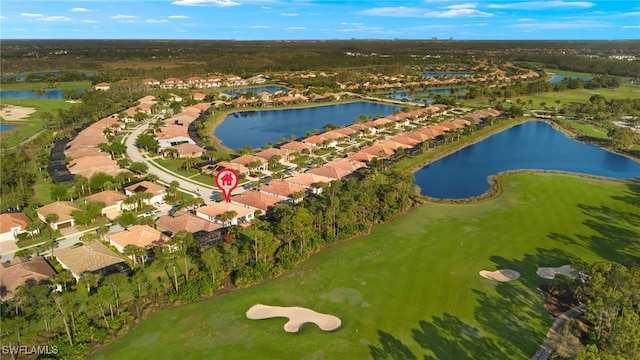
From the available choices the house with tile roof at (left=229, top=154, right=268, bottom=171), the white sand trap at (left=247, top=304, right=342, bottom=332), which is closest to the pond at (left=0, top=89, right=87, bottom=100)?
the house with tile roof at (left=229, top=154, right=268, bottom=171)

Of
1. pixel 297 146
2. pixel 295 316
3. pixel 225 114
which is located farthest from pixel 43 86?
pixel 295 316

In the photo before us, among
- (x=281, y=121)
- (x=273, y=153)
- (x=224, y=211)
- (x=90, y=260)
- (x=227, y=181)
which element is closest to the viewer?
(x=90, y=260)

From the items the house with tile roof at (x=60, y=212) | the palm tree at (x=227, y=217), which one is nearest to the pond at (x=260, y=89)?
the house with tile roof at (x=60, y=212)

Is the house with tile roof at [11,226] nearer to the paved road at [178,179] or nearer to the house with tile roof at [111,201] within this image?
the house with tile roof at [111,201]

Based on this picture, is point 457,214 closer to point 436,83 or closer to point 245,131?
point 245,131

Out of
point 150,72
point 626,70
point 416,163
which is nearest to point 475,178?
point 416,163

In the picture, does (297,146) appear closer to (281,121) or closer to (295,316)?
(281,121)
